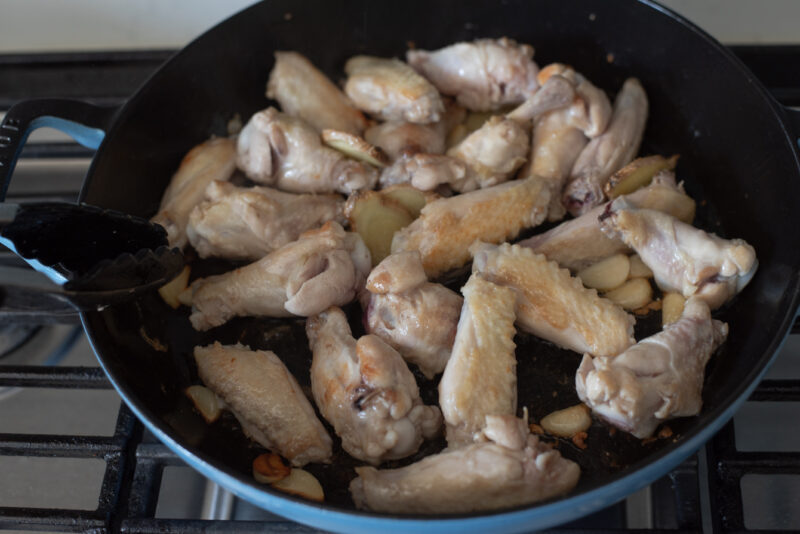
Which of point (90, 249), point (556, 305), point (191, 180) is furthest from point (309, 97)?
point (556, 305)

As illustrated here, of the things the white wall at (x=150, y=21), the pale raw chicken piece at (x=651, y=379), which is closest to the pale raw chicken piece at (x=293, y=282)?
the pale raw chicken piece at (x=651, y=379)

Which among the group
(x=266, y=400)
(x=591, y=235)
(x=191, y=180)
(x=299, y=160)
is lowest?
(x=266, y=400)

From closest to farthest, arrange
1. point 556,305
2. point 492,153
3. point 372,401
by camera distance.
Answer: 1. point 372,401
2. point 556,305
3. point 492,153

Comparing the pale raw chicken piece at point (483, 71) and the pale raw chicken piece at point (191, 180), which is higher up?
the pale raw chicken piece at point (483, 71)

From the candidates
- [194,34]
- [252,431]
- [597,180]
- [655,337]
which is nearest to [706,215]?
[597,180]

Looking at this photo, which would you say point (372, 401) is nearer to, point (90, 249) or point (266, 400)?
point (266, 400)

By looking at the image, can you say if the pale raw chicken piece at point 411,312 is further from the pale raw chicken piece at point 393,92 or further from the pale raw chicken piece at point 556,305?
the pale raw chicken piece at point 393,92

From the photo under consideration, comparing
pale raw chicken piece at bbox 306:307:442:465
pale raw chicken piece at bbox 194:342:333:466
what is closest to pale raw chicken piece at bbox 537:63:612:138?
pale raw chicken piece at bbox 306:307:442:465
